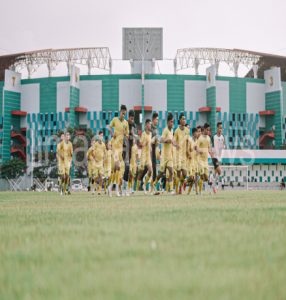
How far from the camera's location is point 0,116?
70.8 m

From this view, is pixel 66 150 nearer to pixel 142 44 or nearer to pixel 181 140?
pixel 181 140

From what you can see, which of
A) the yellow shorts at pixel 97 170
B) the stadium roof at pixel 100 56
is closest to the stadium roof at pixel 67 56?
the stadium roof at pixel 100 56

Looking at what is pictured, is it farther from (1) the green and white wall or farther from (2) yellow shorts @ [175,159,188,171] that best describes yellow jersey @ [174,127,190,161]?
(1) the green and white wall

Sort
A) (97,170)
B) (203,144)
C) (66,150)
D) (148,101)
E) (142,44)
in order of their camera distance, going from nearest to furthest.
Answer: (203,144) < (66,150) < (97,170) < (142,44) < (148,101)

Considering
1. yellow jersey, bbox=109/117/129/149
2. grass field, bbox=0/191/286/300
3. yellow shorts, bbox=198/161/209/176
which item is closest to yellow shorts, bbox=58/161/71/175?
yellow shorts, bbox=198/161/209/176

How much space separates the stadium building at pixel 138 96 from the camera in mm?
66438

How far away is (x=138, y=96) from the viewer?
220 feet

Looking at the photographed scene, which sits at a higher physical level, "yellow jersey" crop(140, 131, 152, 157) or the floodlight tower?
the floodlight tower

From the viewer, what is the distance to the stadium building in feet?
218

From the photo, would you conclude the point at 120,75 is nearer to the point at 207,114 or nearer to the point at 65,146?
the point at 207,114

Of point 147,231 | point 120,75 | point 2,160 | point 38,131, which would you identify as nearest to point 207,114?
point 120,75

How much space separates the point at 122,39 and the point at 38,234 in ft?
209

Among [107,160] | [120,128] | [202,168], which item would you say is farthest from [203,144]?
[107,160]

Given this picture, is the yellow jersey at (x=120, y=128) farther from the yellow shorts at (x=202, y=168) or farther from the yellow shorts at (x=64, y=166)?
the yellow shorts at (x=64, y=166)
